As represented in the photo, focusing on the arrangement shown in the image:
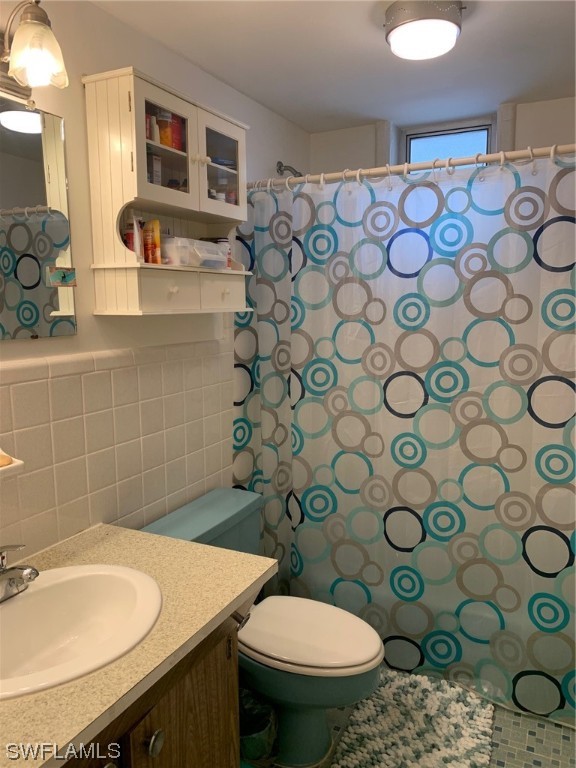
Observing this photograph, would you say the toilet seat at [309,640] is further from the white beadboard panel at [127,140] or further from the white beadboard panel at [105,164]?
the white beadboard panel at [127,140]

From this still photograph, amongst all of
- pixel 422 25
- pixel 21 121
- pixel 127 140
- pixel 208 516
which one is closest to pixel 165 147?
pixel 127 140

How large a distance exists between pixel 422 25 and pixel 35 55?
1.05m

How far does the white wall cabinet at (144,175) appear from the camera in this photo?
1.50 m

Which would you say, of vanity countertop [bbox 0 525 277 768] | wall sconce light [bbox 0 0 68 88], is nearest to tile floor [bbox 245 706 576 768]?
vanity countertop [bbox 0 525 277 768]

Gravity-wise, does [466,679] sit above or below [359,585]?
below

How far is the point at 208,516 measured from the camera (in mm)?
1902

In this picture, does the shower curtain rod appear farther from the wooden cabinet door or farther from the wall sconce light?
the wooden cabinet door

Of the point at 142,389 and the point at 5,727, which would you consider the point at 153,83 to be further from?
the point at 5,727

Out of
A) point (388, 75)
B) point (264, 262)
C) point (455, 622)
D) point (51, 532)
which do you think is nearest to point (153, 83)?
point (264, 262)

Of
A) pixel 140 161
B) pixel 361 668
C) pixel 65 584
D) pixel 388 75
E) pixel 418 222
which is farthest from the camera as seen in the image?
pixel 388 75

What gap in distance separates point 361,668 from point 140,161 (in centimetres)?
156

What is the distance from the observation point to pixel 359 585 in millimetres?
2281

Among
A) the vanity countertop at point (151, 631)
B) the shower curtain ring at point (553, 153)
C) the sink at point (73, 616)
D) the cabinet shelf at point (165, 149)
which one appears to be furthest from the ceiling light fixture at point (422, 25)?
the sink at point (73, 616)

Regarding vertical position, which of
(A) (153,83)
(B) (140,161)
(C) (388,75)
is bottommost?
(B) (140,161)
